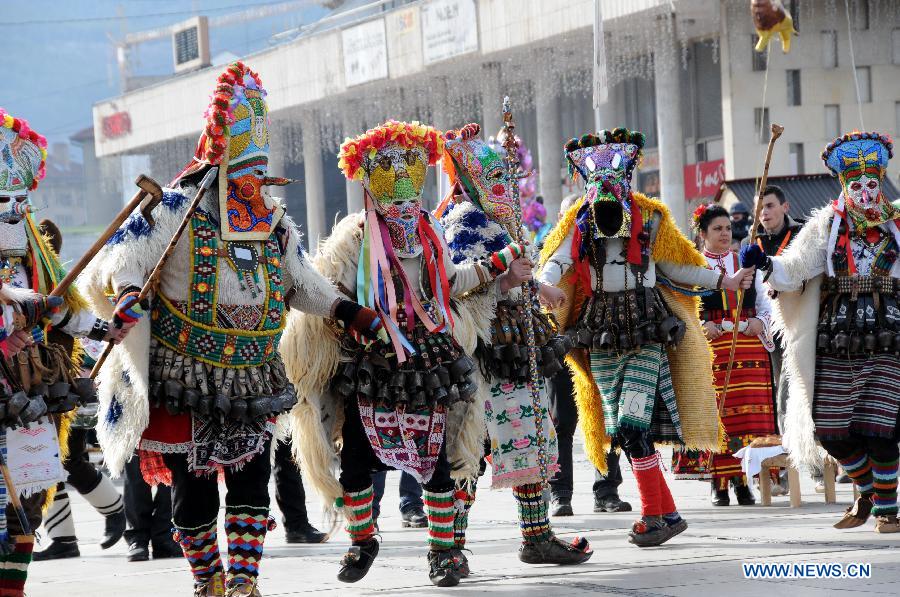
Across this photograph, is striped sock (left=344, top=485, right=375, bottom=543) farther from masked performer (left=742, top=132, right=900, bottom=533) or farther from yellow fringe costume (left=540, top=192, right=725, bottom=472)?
masked performer (left=742, top=132, right=900, bottom=533)

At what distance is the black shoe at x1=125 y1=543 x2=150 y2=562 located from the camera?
7.57 m

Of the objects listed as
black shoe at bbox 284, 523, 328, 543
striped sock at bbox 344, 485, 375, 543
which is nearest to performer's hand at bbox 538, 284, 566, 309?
striped sock at bbox 344, 485, 375, 543

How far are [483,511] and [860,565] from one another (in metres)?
3.57

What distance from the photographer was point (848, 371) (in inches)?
289

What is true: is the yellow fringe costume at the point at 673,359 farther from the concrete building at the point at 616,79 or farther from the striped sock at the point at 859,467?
the concrete building at the point at 616,79

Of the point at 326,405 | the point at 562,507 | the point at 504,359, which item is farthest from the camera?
the point at 562,507

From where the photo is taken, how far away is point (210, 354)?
17.9 feet

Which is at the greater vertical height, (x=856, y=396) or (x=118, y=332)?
(x=118, y=332)

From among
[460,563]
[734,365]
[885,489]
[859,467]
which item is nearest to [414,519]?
[734,365]

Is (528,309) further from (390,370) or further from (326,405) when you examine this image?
(326,405)

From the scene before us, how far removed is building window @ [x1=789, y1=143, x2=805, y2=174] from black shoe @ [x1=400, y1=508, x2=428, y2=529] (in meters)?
21.4

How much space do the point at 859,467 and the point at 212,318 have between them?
372 centimetres

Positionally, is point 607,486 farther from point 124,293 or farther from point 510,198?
point 124,293

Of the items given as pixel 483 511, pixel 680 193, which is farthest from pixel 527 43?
pixel 483 511
